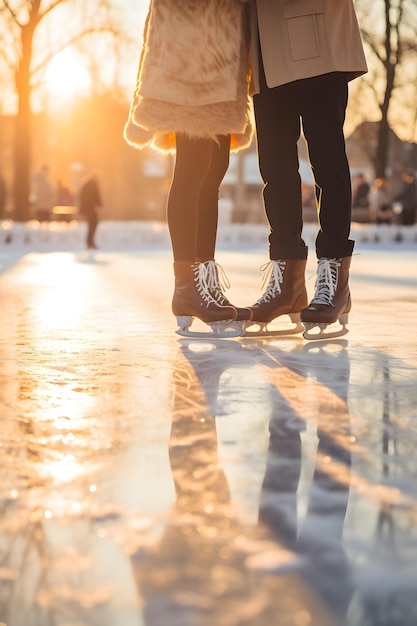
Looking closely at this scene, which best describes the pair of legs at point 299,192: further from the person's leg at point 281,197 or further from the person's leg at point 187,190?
the person's leg at point 187,190

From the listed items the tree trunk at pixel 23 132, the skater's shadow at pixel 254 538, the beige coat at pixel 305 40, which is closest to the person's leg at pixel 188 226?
the beige coat at pixel 305 40

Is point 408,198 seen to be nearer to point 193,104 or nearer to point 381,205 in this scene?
point 381,205

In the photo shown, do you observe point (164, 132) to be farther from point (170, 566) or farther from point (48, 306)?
point (170, 566)

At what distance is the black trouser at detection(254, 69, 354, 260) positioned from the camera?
11.0 ft

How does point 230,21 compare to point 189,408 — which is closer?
point 189,408

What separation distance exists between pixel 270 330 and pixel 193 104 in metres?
0.79

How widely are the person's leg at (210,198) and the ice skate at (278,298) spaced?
22 cm

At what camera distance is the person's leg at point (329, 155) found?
3.35m

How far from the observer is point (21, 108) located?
17.6 metres

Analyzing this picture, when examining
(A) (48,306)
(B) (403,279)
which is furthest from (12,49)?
(A) (48,306)

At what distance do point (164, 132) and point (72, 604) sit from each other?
2499mm

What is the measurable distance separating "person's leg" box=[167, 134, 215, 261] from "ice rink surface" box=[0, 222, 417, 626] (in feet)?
1.58

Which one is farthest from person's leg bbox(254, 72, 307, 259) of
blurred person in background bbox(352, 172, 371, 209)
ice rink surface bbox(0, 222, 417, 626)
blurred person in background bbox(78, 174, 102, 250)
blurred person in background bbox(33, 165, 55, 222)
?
blurred person in background bbox(352, 172, 371, 209)

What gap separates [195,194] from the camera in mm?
3461
